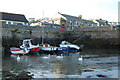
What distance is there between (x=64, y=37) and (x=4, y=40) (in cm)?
1146

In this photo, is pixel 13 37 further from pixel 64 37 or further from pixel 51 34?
pixel 64 37

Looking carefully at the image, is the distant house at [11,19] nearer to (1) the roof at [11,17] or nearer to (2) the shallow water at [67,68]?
(1) the roof at [11,17]

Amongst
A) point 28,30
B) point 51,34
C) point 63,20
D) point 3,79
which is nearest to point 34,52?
point 28,30

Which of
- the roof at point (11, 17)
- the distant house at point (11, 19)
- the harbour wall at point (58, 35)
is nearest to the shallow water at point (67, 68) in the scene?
the harbour wall at point (58, 35)

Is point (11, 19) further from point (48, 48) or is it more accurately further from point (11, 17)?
point (48, 48)

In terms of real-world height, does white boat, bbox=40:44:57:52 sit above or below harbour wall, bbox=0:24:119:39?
below

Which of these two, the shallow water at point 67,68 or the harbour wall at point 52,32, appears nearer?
the shallow water at point 67,68

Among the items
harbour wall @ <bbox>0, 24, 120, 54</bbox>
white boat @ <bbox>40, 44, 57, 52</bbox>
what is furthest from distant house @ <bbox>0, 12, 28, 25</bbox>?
white boat @ <bbox>40, 44, 57, 52</bbox>

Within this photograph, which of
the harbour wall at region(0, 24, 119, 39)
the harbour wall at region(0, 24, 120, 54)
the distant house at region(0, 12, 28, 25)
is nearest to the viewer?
the harbour wall at region(0, 24, 120, 54)

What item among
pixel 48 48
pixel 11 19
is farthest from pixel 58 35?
pixel 48 48

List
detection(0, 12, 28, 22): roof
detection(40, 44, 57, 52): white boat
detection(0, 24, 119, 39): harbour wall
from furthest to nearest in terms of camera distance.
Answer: detection(0, 12, 28, 22): roof < detection(0, 24, 119, 39): harbour wall < detection(40, 44, 57, 52): white boat

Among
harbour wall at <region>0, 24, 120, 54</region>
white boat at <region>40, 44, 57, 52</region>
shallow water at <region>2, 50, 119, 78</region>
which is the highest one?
harbour wall at <region>0, 24, 120, 54</region>

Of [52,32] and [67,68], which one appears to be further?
[52,32]

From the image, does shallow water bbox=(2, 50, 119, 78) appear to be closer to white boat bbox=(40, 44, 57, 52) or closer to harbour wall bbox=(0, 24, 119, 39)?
white boat bbox=(40, 44, 57, 52)
